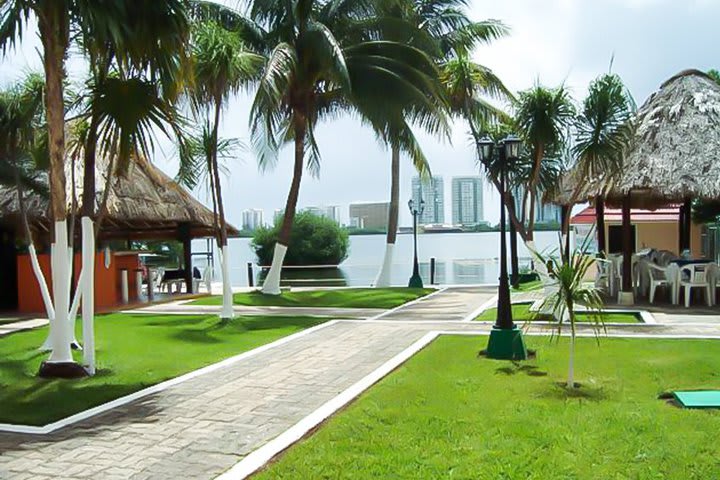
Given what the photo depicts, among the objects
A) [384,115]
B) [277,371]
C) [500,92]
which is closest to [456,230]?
[500,92]

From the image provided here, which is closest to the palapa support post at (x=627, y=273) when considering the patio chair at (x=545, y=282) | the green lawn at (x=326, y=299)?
the patio chair at (x=545, y=282)

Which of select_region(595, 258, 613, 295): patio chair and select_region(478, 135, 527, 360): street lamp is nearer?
select_region(478, 135, 527, 360): street lamp

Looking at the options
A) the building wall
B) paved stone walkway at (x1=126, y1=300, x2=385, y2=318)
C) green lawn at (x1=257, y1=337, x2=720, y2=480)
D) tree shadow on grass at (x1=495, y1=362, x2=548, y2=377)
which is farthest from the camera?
the building wall

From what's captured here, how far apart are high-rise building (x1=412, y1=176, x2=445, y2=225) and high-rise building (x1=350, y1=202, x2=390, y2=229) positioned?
1682 millimetres

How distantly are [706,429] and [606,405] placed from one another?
38.3 inches

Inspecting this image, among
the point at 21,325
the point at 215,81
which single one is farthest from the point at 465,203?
the point at 21,325

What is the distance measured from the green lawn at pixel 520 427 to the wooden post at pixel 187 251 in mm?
12024

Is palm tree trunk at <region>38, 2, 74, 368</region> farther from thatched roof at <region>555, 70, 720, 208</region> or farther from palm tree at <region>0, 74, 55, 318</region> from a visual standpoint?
thatched roof at <region>555, 70, 720, 208</region>

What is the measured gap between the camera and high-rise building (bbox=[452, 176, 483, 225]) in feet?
80.4

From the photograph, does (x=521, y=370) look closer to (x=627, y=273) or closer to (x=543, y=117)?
(x=543, y=117)

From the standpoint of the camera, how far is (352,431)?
17.8 feet

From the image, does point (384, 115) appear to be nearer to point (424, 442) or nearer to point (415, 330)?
point (415, 330)

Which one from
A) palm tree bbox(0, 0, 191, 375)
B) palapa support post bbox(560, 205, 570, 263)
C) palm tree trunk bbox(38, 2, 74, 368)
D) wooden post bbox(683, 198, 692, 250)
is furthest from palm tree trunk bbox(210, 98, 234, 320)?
wooden post bbox(683, 198, 692, 250)

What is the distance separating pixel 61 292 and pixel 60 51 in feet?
8.68
